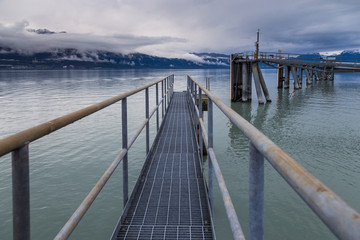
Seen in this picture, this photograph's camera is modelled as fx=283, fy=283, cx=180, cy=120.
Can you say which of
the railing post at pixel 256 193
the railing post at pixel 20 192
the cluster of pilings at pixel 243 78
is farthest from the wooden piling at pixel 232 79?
the railing post at pixel 20 192

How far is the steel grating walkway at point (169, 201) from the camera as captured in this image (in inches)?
124

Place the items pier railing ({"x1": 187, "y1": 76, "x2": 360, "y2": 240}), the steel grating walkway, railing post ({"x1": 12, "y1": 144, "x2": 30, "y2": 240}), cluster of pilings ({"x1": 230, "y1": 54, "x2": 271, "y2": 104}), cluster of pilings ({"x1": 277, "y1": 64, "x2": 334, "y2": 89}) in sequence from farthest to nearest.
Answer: cluster of pilings ({"x1": 277, "y1": 64, "x2": 334, "y2": 89}), cluster of pilings ({"x1": 230, "y1": 54, "x2": 271, "y2": 104}), the steel grating walkway, railing post ({"x1": 12, "y1": 144, "x2": 30, "y2": 240}), pier railing ({"x1": 187, "y1": 76, "x2": 360, "y2": 240})

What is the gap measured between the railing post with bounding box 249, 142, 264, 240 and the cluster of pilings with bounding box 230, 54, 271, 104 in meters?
23.4

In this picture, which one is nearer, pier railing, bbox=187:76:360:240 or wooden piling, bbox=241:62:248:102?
pier railing, bbox=187:76:360:240

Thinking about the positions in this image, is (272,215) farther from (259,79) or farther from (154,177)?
(259,79)

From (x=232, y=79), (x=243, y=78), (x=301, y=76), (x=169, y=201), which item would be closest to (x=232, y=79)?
(x=232, y=79)

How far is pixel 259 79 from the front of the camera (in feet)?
79.2

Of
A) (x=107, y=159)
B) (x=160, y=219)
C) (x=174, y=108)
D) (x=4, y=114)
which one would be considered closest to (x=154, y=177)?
(x=160, y=219)

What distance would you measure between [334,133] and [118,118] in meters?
11.4

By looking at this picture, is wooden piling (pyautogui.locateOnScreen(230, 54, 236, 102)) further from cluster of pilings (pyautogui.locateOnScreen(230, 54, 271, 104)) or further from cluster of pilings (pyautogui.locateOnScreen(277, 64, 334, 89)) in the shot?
cluster of pilings (pyautogui.locateOnScreen(277, 64, 334, 89))

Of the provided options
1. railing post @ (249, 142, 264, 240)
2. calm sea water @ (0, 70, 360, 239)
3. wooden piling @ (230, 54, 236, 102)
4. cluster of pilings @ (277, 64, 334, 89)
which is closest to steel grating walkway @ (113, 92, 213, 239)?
calm sea water @ (0, 70, 360, 239)

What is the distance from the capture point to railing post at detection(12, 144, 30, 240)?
1.12 m

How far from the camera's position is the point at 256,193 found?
1232mm

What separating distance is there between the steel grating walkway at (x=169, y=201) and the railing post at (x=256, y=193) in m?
1.92
